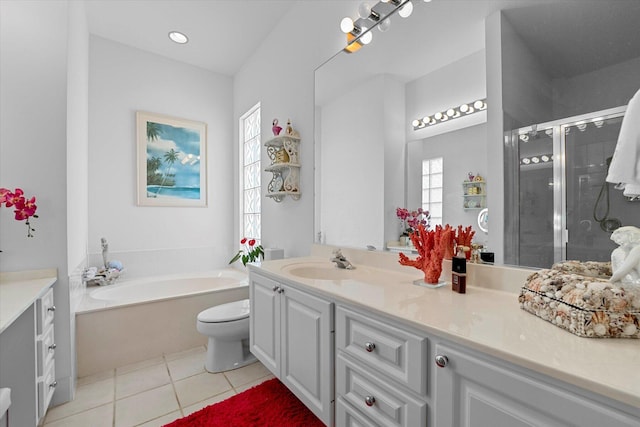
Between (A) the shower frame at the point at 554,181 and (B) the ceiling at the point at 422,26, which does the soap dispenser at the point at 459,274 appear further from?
(B) the ceiling at the point at 422,26

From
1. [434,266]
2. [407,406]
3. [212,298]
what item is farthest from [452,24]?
[212,298]

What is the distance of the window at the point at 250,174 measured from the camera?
3.35 meters

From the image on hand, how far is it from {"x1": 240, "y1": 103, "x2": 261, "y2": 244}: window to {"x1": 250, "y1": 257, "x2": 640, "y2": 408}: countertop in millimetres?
2113

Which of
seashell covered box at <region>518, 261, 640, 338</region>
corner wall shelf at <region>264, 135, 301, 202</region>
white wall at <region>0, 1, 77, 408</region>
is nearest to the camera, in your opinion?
seashell covered box at <region>518, 261, 640, 338</region>

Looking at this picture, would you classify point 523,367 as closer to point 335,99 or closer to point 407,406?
point 407,406

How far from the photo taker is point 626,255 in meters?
0.85

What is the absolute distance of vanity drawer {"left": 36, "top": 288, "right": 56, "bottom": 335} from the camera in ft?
4.83

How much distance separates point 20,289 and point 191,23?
2.53 m

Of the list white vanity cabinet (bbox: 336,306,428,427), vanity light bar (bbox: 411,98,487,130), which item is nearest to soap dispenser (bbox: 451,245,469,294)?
white vanity cabinet (bbox: 336,306,428,427)

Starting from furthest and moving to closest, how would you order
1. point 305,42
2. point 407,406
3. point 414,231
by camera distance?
point 305,42 → point 414,231 → point 407,406

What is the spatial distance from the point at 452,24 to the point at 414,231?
1039 millimetres

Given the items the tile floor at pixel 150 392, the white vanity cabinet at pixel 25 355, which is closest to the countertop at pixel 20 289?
the white vanity cabinet at pixel 25 355

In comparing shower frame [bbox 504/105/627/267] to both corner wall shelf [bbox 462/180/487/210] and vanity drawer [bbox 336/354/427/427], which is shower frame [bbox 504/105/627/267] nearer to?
corner wall shelf [bbox 462/180/487/210]

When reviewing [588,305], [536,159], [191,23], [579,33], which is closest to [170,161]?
[191,23]
